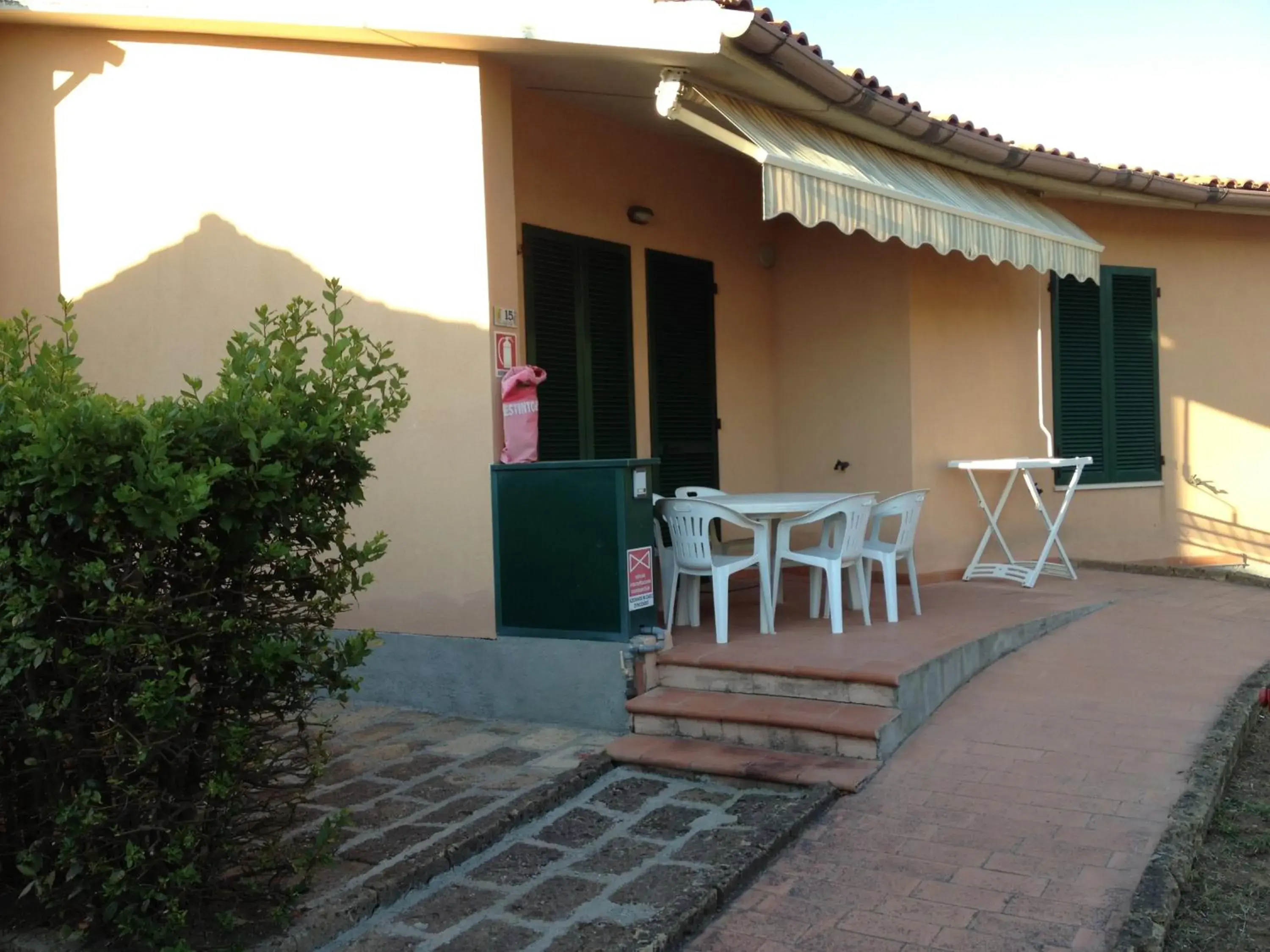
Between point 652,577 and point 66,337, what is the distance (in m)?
3.16

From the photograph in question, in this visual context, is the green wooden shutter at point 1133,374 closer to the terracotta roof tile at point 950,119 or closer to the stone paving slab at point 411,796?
the terracotta roof tile at point 950,119

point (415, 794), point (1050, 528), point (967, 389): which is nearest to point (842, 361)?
point (967, 389)

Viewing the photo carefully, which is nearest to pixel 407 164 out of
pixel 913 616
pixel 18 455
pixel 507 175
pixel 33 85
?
pixel 507 175

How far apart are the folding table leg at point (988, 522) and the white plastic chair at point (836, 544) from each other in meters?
2.34

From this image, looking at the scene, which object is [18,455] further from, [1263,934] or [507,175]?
[1263,934]

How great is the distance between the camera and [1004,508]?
30.8ft

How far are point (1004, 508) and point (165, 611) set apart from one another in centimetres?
745

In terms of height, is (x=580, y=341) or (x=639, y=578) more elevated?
(x=580, y=341)

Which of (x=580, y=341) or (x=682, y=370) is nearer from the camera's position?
(x=580, y=341)

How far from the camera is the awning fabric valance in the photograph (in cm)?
628

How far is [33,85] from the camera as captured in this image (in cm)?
709

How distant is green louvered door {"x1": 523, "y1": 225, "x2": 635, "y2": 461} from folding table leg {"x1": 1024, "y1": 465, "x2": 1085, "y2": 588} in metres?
3.21

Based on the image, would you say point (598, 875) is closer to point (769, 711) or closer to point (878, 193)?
point (769, 711)

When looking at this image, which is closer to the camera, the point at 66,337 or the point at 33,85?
the point at 66,337
